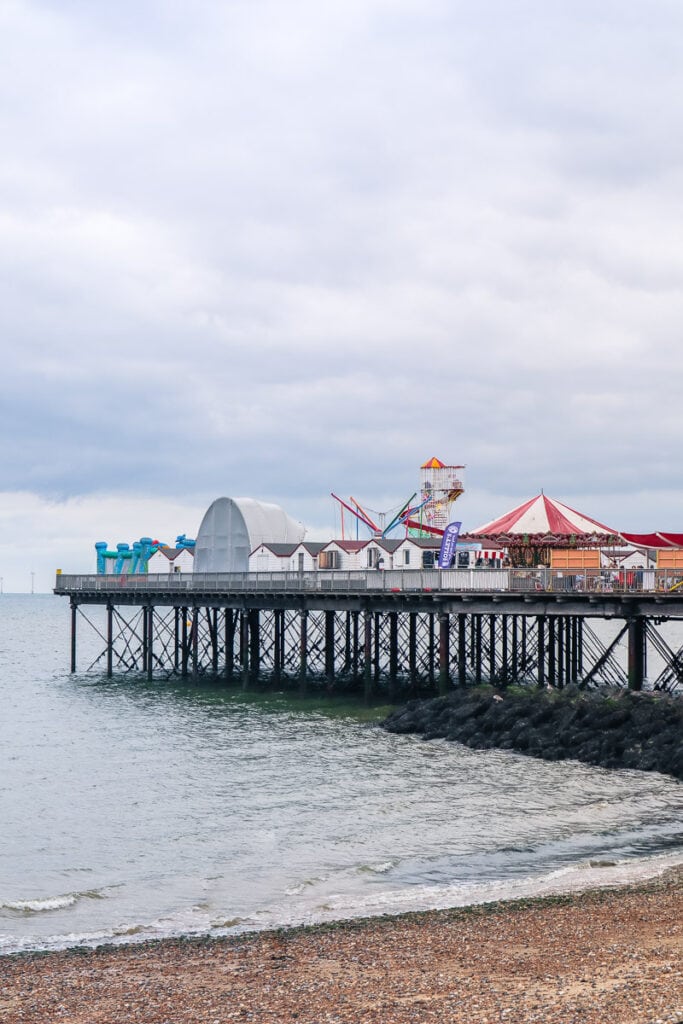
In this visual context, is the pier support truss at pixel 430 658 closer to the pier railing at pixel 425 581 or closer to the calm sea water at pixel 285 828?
the pier railing at pixel 425 581

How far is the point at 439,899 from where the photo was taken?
724 inches

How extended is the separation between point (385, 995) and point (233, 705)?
35.1 meters

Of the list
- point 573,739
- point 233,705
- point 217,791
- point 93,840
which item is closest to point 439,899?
point 93,840

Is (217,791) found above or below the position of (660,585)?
below

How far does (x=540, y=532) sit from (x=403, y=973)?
33184 mm

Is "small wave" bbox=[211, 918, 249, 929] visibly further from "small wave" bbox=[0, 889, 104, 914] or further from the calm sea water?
"small wave" bbox=[0, 889, 104, 914]

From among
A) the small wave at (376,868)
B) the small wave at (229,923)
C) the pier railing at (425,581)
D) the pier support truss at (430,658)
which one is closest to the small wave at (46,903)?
the small wave at (229,923)

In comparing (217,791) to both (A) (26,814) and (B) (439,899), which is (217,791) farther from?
(B) (439,899)

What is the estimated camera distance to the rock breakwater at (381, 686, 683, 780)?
29969 mm

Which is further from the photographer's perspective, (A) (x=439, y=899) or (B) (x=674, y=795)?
(B) (x=674, y=795)

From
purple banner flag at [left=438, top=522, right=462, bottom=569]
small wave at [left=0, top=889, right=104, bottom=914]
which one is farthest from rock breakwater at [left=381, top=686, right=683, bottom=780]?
small wave at [left=0, top=889, right=104, bottom=914]

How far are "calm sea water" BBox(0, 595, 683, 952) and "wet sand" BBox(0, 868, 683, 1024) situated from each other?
1641mm

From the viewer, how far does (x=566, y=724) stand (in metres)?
32.4

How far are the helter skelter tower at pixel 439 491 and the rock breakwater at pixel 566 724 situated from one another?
2807cm
